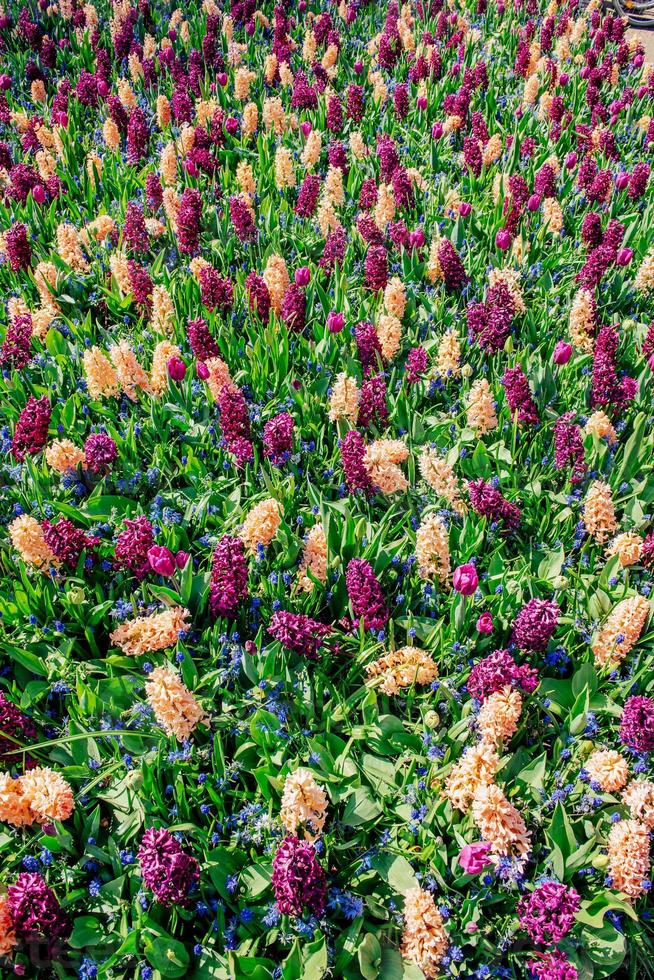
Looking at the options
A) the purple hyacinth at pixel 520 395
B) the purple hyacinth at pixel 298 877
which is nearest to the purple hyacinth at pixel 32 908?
the purple hyacinth at pixel 298 877

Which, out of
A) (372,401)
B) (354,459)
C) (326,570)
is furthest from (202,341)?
(326,570)

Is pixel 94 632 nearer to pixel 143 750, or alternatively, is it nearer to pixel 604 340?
pixel 143 750

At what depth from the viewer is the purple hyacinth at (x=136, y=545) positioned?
308 cm

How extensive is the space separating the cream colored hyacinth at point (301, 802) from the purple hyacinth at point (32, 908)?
29.5 inches

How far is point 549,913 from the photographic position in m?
2.27

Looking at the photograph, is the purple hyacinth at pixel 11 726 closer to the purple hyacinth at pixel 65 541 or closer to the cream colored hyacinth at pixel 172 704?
the cream colored hyacinth at pixel 172 704

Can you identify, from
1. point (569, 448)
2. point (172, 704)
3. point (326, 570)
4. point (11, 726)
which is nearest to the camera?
point (172, 704)

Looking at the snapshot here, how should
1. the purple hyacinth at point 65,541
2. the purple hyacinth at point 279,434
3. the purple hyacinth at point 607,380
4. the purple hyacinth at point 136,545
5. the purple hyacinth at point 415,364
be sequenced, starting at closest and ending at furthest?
the purple hyacinth at point 136,545
the purple hyacinth at point 65,541
the purple hyacinth at point 279,434
the purple hyacinth at point 607,380
the purple hyacinth at point 415,364

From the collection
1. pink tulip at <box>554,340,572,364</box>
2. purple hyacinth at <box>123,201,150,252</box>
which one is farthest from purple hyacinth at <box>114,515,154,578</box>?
purple hyacinth at <box>123,201,150,252</box>

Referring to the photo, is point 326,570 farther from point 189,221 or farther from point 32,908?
point 189,221

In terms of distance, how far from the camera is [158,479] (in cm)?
392

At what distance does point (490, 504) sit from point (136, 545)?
1.54 metres

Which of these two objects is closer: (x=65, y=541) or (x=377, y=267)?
(x=65, y=541)

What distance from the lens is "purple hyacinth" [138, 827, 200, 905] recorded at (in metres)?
2.21
